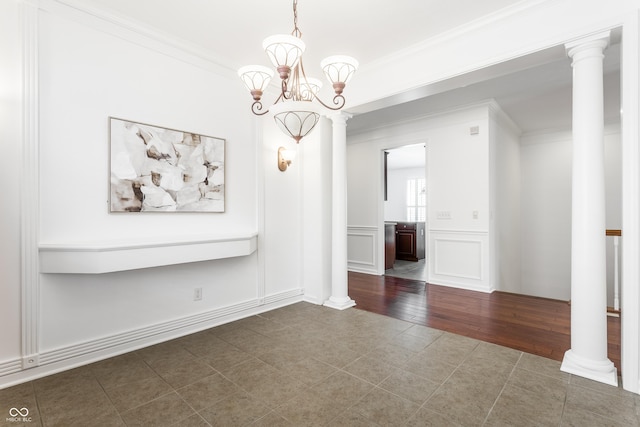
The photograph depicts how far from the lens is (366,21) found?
2.71 m

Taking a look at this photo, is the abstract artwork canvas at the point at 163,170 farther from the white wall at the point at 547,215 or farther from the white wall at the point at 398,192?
the white wall at the point at 398,192

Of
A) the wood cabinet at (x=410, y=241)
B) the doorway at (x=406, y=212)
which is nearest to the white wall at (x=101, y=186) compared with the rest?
the doorway at (x=406, y=212)

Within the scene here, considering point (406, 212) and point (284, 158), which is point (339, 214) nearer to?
point (284, 158)

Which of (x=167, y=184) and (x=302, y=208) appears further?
(x=302, y=208)

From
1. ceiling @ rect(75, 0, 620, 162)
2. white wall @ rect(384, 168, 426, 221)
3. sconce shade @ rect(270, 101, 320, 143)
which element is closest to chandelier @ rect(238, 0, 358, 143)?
sconce shade @ rect(270, 101, 320, 143)

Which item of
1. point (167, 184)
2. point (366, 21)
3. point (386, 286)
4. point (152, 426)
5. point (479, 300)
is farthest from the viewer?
point (386, 286)

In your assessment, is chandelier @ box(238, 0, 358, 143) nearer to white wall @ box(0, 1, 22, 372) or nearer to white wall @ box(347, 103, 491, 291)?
white wall @ box(0, 1, 22, 372)

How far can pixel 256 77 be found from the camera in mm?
2010

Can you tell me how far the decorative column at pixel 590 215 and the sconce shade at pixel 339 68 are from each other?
5.75 feet

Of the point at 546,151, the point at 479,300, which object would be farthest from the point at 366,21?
the point at 546,151

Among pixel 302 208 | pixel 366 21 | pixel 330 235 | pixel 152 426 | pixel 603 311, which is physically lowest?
pixel 152 426

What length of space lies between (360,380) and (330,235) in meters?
2.11

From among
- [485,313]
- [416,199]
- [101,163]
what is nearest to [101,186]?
→ [101,163]

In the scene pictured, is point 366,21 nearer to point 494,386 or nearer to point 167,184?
point 167,184
